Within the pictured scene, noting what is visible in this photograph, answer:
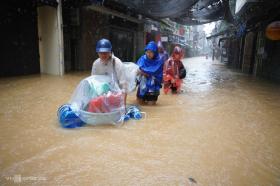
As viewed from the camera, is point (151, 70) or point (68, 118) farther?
point (151, 70)

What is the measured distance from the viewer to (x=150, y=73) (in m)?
4.91

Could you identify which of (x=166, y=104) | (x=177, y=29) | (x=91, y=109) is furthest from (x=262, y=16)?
(x=177, y=29)

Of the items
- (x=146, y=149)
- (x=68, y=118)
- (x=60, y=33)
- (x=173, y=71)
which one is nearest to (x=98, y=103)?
(x=68, y=118)

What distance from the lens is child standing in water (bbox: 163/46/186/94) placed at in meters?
6.56

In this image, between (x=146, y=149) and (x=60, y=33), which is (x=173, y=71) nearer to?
(x=146, y=149)

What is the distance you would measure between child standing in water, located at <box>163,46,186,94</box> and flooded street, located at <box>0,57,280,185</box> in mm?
1920

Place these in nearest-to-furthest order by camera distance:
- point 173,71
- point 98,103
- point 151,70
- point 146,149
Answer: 1. point 146,149
2. point 98,103
3. point 151,70
4. point 173,71

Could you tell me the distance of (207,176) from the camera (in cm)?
226

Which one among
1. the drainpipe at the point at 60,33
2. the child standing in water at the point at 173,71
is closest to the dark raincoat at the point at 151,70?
the child standing in water at the point at 173,71

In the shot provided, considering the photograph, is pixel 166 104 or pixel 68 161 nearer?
pixel 68 161

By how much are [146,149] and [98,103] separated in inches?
39.3

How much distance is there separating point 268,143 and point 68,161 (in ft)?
8.35

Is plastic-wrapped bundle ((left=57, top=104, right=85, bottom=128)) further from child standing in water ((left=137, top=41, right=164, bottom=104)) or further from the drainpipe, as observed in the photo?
the drainpipe

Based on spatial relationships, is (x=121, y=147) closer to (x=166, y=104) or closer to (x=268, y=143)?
(x=268, y=143)
